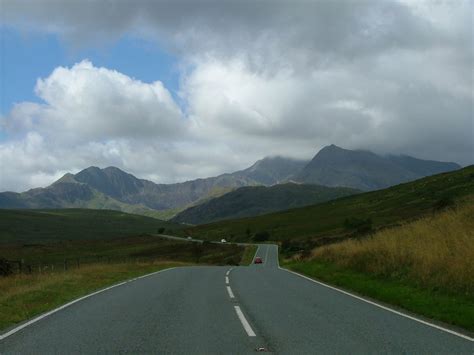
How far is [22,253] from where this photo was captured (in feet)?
415

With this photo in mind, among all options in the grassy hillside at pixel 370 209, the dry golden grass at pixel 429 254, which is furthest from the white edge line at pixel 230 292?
the grassy hillside at pixel 370 209

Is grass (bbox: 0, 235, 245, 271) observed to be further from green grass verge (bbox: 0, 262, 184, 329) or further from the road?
the road

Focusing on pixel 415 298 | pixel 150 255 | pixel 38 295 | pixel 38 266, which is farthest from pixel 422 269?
pixel 150 255

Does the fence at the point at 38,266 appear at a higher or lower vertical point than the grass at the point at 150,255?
higher

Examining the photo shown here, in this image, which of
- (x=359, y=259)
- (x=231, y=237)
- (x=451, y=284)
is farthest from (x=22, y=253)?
(x=451, y=284)

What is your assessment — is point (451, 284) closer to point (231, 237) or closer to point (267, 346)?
point (267, 346)

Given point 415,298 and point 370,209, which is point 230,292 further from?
point 370,209

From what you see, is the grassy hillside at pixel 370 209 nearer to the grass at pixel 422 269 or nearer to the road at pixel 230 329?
the grass at pixel 422 269

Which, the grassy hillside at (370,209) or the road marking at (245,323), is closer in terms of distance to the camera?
the road marking at (245,323)

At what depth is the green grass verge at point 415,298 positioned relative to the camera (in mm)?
12430

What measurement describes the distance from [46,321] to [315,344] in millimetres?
6829

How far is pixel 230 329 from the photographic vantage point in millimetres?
10984

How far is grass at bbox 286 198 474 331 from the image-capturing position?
14.1m

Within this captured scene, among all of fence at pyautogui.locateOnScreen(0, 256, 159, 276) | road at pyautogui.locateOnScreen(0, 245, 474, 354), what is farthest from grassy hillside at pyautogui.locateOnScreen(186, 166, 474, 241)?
road at pyautogui.locateOnScreen(0, 245, 474, 354)
